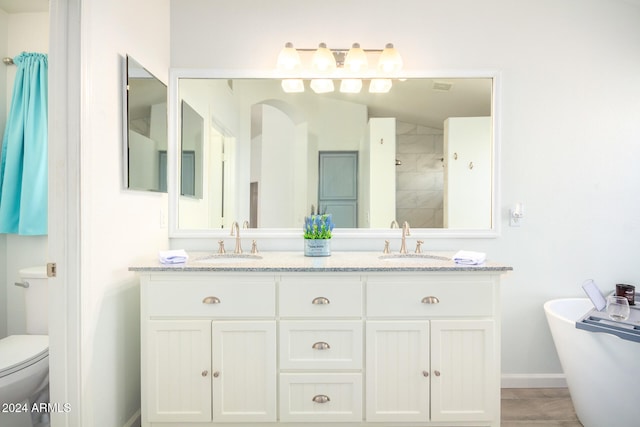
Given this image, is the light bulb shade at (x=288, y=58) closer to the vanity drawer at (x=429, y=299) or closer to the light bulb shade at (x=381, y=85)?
the light bulb shade at (x=381, y=85)

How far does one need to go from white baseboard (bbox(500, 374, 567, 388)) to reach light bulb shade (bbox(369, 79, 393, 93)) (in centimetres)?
199

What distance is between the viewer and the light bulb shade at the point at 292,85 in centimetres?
225

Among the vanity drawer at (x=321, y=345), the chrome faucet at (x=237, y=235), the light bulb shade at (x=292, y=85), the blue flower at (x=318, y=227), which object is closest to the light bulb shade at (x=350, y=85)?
the light bulb shade at (x=292, y=85)

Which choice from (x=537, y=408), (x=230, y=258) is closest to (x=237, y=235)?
(x=230, y=258)

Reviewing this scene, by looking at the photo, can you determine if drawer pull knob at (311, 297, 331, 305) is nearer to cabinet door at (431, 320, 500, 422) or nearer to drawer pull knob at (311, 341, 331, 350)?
drawer pull knob at (311, 341, 331, 350)

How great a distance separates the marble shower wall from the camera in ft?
7.32

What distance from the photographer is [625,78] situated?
87.9 inches

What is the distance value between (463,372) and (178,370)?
1351 millimetres

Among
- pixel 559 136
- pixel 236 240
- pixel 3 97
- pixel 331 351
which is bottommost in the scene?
pixel 331 351

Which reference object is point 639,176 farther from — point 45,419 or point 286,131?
point 45,419

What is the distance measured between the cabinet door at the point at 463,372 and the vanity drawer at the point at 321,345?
0.38 metres

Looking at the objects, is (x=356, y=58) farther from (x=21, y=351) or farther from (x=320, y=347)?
(x=21, y=351)

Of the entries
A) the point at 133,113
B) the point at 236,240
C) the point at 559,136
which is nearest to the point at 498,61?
the point at 559,136

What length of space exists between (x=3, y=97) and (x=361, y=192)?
2317 millimetres
